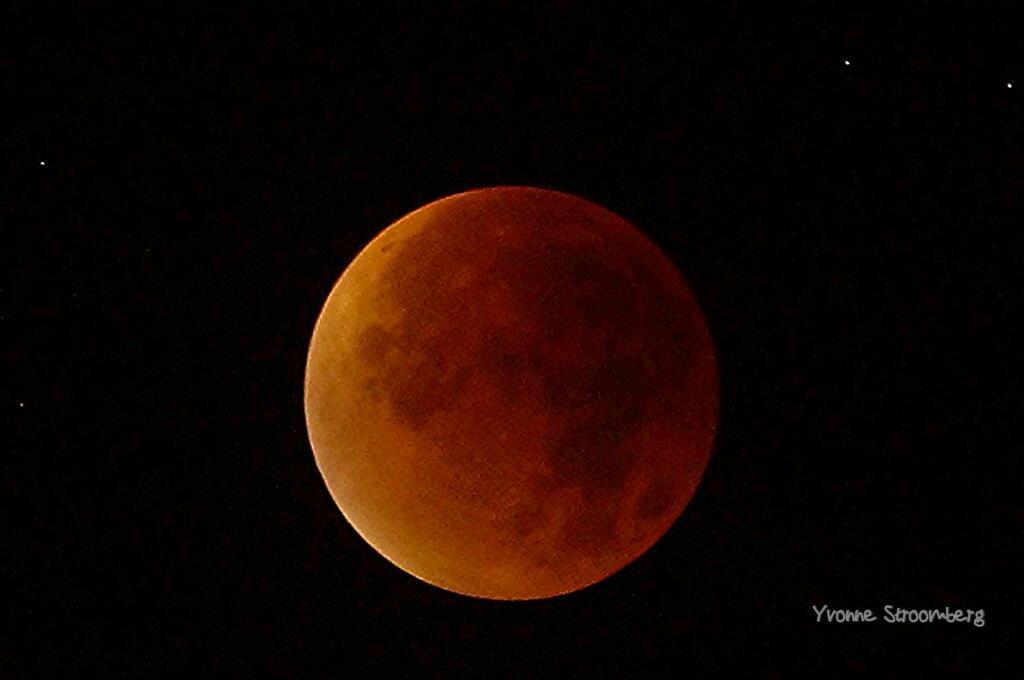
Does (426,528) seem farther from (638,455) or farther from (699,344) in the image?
(699,344)

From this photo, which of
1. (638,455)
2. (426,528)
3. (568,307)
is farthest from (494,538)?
(568,307)

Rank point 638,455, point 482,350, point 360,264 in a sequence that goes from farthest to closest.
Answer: point 360,264 < point 638,455 < point 482,350

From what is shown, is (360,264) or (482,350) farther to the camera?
(360,264)

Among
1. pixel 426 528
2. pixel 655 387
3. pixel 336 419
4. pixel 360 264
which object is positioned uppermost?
pixel 360 264

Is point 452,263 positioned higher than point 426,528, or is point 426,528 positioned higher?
point 452,263

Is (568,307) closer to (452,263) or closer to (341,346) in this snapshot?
(452,263)

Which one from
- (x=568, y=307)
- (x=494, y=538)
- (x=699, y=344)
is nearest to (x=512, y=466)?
(x=494, y=538)

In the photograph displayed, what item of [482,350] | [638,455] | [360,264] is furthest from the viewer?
[360,264]
